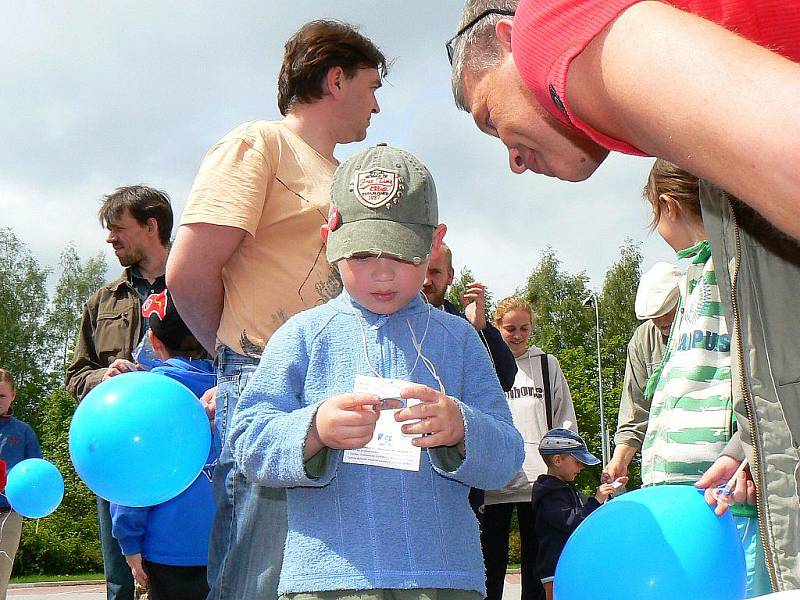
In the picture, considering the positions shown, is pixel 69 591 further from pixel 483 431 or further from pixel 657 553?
pixel 657 553

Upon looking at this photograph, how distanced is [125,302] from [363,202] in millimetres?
2874

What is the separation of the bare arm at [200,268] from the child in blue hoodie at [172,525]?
808 mm

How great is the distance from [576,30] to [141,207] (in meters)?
4.34

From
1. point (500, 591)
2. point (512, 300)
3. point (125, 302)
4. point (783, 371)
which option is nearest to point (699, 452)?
point (783, 371)

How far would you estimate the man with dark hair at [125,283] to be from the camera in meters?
4.84

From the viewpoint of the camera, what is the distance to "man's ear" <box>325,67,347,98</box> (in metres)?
3.07

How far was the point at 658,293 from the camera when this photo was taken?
4.21 metres

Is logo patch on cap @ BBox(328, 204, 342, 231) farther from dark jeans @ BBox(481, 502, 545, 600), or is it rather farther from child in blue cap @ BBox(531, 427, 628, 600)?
dark jeans @ BBox(481, 502, 545, 600)

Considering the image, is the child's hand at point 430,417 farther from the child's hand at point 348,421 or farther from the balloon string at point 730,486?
the balloon string at point 730,486

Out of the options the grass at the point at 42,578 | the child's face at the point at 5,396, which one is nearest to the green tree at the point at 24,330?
the grass at the point at 42,578

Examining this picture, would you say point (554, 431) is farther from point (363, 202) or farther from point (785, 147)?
point (785, 147)

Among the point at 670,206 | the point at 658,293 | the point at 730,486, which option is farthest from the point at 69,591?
the point at 730,486

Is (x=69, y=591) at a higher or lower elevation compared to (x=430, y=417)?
lower

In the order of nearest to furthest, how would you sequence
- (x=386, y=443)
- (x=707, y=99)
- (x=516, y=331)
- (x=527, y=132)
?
(x=707, y=99)
(x=527, y=132)
(x=386, y=443)
(x=516, y=331)
